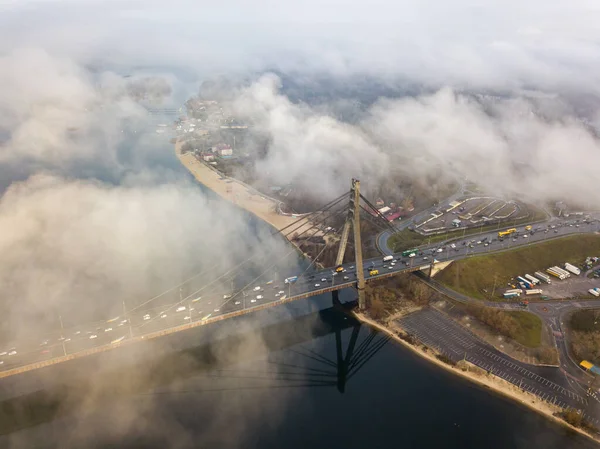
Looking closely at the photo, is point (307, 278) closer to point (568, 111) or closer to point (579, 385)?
point (579, 385)

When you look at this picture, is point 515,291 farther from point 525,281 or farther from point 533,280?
point 533,280

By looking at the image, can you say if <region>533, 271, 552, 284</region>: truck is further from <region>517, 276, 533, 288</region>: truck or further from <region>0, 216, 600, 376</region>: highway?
<region>0, 216, 600, 376</region>: highway

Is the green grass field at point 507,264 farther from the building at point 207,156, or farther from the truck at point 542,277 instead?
the building at point 207,156

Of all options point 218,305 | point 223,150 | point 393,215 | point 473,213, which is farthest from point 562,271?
point 223,150

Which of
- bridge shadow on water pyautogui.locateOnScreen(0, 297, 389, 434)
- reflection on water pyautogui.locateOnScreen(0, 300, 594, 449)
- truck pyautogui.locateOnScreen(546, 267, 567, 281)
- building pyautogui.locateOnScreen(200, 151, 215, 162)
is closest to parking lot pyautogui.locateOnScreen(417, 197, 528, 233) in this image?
truck pyautogui.locateOnScreen(546, 267, 567, 281)

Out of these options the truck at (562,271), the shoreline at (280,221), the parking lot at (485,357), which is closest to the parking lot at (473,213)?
the truck at (562,271)

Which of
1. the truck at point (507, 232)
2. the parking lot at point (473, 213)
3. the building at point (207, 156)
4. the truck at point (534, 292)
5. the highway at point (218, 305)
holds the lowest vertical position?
the building at point (207, 156)
